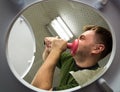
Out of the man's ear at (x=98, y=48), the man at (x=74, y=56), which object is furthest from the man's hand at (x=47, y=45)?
the man's ear at (x=98, y=48)

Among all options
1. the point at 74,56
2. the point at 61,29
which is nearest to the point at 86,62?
the point at 74,56

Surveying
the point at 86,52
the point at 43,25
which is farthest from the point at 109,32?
the point at 43,25

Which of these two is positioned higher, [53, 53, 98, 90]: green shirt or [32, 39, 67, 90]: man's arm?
[32, 39, 67, 90]: man's arm

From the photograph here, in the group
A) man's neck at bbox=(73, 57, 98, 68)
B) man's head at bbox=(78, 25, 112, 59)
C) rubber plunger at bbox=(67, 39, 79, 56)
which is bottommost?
man's neck at bbox=(73, 57, 98, 68)

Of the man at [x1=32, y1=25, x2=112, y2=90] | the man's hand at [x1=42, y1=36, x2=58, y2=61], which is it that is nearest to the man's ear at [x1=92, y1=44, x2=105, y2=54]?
the man at [x1=32, y1=25, x2=112, y2=90]

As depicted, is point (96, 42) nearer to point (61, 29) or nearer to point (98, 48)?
point (98, 48)

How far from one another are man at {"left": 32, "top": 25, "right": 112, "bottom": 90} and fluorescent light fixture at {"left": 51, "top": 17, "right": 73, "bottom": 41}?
0.03 meters

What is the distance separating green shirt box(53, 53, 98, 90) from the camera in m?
0.62

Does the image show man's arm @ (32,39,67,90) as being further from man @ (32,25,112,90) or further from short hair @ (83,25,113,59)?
short hair @ (83,25,113,59)

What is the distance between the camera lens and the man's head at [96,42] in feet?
2.07

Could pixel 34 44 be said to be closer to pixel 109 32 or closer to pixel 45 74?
pixel 45 74

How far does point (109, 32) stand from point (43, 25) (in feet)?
0.70

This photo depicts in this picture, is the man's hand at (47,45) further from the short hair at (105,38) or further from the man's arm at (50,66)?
the short hair at (105,38)

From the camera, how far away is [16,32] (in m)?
0.71
